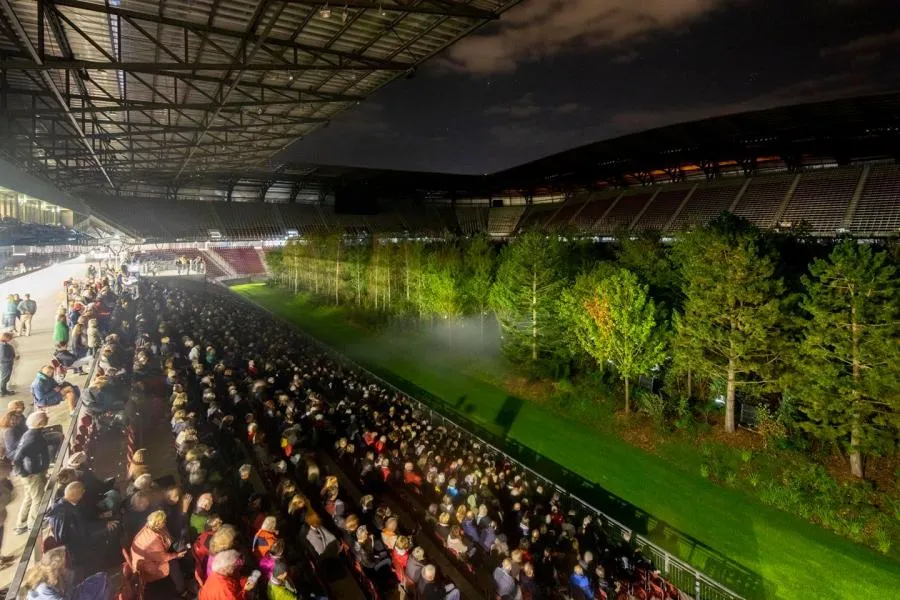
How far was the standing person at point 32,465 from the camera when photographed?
586cm

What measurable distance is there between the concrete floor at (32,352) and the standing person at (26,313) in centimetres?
16

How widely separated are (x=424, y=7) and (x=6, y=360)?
1006 centimetres

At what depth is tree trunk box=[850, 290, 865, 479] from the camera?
1391 centimetres

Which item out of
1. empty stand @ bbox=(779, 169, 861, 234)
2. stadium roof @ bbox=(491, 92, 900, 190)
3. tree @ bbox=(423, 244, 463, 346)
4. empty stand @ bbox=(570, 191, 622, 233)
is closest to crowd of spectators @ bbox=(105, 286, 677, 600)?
tree @ bbox=(423, 244, 463, 346)

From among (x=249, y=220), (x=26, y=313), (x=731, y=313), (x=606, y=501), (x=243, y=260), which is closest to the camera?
(x=26, y=313)

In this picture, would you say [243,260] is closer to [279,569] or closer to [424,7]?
[424,7]

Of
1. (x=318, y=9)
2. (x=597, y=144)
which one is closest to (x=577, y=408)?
(x=318, y=9)

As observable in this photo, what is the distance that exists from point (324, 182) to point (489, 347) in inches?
2215

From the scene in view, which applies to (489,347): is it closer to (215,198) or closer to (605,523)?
(605,523)

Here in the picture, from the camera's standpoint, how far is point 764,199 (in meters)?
50.3

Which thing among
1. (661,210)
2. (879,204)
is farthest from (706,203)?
(879,204)

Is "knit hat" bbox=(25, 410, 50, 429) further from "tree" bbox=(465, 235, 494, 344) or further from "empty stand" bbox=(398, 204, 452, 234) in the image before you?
"empty stand" bbox=(398, 204, 452, 234)

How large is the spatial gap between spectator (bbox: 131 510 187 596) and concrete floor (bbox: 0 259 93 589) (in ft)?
3.70

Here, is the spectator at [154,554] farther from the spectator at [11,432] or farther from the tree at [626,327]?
the tree at [626,327]
